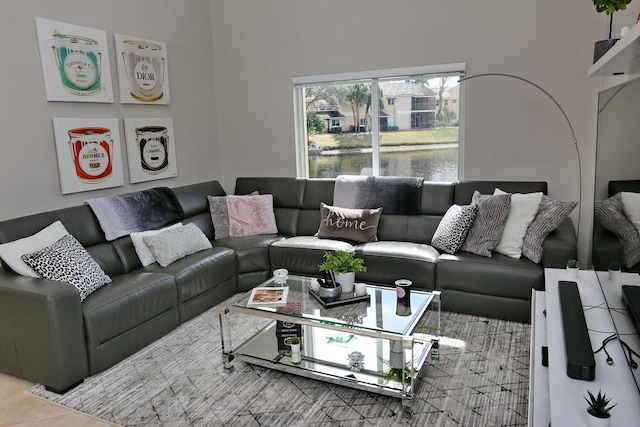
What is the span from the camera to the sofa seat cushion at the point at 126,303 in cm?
288

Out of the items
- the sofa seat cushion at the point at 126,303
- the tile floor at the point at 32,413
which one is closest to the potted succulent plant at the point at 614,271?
the tile floor at the point at 32,413

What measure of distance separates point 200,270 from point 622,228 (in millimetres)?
2801

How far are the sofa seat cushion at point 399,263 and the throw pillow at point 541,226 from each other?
26.0 inches

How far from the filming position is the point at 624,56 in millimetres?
2262

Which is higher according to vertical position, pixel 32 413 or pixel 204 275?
pixel 204 275

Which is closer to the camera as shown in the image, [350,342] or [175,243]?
[350,342]

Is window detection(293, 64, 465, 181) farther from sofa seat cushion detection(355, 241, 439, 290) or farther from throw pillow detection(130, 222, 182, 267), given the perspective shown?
throw pillow detection(130, 222, 182, 267)

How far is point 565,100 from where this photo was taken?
3.98m

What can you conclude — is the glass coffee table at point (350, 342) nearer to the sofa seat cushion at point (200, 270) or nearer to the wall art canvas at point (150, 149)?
the sofa seat cushion at point (200, 270)

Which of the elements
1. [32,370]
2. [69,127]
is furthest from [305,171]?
[32,370]

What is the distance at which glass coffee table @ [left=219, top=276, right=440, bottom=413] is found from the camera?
253 cm

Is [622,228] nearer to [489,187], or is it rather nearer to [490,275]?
[490,275]

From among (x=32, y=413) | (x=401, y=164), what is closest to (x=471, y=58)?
(x=401, y=164)

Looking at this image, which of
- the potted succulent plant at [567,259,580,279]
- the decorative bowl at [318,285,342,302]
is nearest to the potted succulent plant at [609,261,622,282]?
the potted succulent plant at [567,259,580,279]
